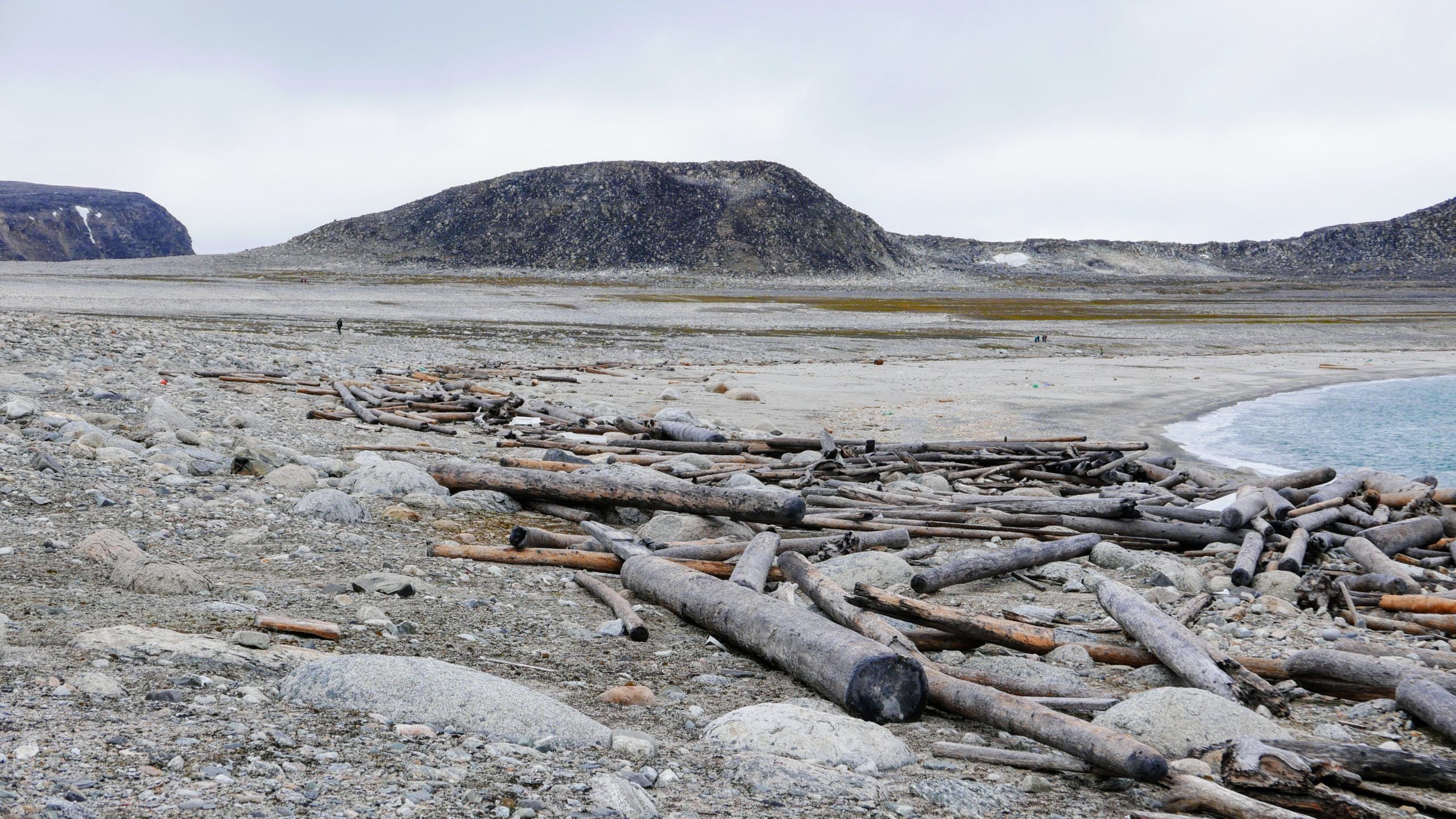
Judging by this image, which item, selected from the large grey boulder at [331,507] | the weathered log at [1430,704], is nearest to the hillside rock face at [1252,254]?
the large grey boulder at [331,507]

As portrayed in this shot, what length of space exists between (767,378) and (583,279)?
6578 cm

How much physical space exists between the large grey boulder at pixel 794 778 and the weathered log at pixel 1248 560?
4179mm

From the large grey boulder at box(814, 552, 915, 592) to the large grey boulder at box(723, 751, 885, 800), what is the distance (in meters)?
2.67

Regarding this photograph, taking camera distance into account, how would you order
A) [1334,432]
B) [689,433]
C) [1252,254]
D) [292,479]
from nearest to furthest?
1. [292,479]
2. [689,433]
3. [1334,432]
4. [1252,254]

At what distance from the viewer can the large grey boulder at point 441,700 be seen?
3.43 metres

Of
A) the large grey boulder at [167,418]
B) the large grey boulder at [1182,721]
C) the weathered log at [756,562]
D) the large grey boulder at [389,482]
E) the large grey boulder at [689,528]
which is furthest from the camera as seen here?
the large grey boulder at [167,418]

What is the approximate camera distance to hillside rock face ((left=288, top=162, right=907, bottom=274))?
339 feet

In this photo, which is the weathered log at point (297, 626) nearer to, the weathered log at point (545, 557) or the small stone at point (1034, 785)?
the weathered log at point (545, 557)

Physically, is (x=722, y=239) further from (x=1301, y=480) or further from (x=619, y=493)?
(x=619, y=493)

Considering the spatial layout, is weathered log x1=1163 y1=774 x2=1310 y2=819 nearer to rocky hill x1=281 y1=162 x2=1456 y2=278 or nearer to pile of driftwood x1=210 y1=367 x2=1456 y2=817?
pile of driftwood x1=210 y1=367 x2=1456 y2=817

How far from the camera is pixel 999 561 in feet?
21.1

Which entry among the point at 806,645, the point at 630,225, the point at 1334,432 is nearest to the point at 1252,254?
the point at 630,225

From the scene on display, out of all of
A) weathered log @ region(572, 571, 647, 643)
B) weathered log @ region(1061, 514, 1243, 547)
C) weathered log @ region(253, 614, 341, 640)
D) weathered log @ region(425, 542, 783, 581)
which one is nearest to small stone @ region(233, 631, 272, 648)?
weathered log @ region(253, 614, 341, 640)

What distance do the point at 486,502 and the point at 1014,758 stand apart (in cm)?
529
